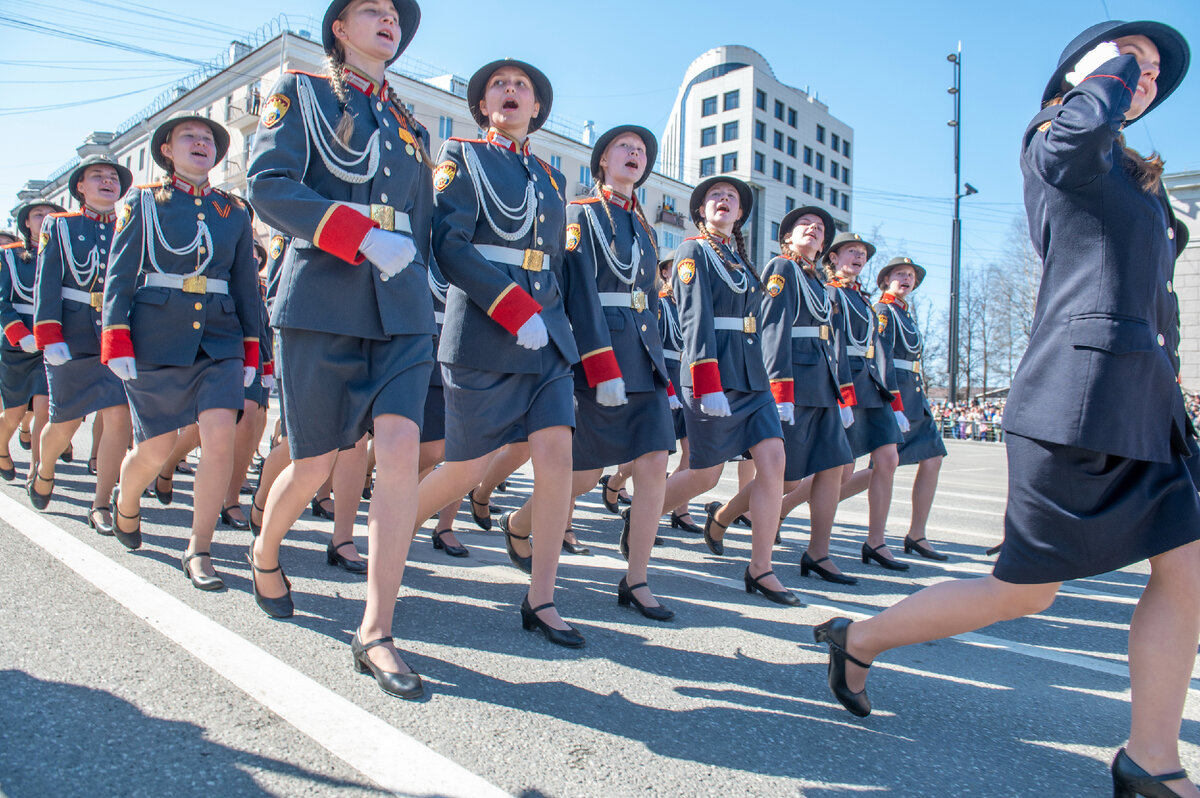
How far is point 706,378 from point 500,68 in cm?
167

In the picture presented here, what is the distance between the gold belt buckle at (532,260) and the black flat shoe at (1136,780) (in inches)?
95.8

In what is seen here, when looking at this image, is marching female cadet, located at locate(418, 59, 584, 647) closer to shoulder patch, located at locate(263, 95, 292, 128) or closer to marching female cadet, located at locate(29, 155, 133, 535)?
shoulder patch, located at locate(263, 95, 292, 128)

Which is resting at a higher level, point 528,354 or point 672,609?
point 528,354

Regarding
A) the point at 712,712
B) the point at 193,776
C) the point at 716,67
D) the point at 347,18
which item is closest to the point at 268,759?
the point at 193,776

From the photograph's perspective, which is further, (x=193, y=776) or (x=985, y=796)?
(x=985, y=796)

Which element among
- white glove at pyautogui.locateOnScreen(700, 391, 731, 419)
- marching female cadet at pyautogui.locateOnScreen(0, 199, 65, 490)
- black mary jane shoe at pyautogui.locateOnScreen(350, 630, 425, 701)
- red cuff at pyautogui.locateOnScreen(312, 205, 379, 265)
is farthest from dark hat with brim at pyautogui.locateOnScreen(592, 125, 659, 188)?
marching female cadet at pyautogui.locateOnScreen(0, 199, 65, 490)

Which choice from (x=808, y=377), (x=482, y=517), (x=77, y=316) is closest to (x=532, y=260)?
(x=808, y=377)

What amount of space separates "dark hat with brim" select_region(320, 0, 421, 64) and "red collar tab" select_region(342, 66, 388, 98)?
146mm

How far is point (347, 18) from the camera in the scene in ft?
9.96

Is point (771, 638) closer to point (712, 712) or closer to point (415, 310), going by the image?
point (712, 712)

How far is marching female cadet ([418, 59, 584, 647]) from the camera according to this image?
3193 millimetres

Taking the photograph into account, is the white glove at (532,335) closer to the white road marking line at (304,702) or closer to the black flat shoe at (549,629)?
the black flat shoe at (549,629)

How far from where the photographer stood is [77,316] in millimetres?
5926

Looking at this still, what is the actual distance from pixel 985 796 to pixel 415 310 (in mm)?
2171
